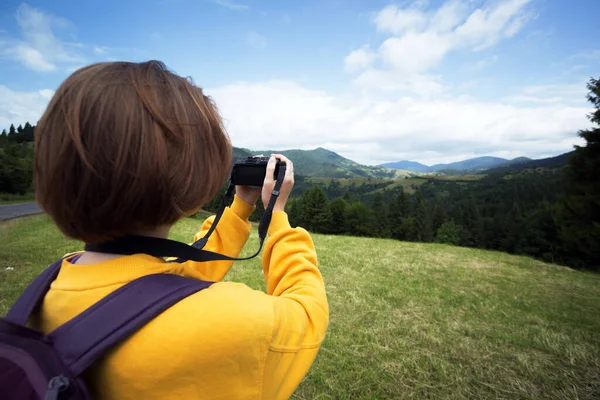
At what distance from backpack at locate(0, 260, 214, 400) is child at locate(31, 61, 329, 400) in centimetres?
4

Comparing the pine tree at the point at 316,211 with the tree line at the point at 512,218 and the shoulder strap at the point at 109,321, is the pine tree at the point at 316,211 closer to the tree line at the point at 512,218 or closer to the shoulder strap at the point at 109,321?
the tree line at the point at 512,218

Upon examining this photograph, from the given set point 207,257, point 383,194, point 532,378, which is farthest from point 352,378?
point 383,194

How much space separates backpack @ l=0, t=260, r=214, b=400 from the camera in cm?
62

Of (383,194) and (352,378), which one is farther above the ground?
(352,378)

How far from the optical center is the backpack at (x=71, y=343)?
2.02ft

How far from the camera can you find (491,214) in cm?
8175

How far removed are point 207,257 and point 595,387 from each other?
4.67m

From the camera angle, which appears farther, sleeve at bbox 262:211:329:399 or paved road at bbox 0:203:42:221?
paved road at bbox 0:203:42:221

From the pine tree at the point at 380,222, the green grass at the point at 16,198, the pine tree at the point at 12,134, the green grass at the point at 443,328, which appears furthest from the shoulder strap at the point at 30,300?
the pine tree at the point at 12,134

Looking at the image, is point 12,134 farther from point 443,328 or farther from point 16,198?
point 443,328

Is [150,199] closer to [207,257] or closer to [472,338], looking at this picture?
[207,257]

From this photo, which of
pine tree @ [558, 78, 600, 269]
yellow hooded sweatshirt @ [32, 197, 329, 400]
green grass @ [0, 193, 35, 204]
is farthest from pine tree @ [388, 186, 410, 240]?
yellow hooded sweatshirt @ [32, 197, 329, 400]

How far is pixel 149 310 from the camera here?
0.69 metres

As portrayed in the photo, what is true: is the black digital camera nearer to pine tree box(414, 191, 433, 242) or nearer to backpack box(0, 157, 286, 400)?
backpack box(0, 157, 286, 400)
